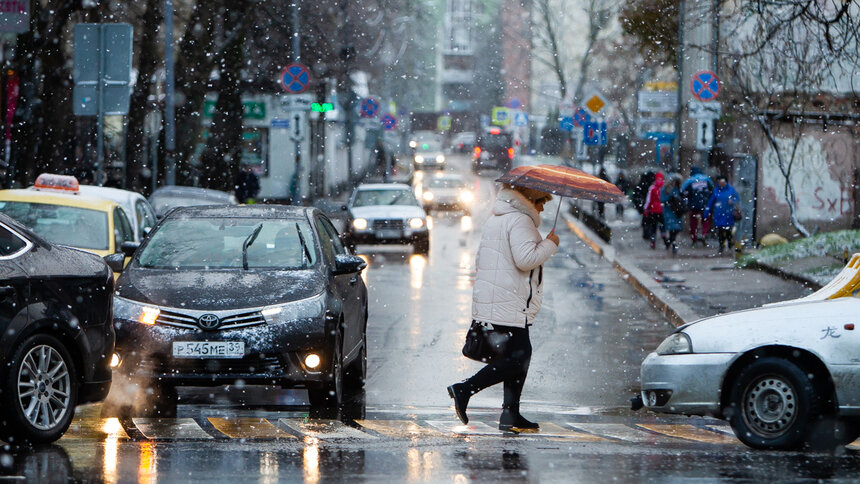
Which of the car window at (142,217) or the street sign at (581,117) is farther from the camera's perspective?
the street sign at (581,117)

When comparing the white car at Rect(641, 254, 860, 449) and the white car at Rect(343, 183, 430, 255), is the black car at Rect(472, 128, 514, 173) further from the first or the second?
the white car at Rect(641, 254, 860, 449)

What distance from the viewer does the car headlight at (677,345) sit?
8.63 metres

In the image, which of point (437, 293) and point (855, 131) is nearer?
point (437, 293)

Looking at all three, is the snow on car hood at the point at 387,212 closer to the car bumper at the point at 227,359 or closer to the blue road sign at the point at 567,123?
the blue road sign at the point at 567,123

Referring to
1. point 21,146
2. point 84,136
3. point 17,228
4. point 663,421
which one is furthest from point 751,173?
point 17,228

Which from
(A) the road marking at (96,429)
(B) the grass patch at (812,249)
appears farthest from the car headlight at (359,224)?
(A) the road marking at (96,429)

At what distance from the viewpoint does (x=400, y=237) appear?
28.9 metres

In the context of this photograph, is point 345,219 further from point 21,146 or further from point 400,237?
point 21,146

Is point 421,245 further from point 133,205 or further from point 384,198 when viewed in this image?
point 133,205

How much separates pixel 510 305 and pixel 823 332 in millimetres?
1855

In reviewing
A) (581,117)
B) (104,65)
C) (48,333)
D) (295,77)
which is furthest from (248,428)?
(581,117)

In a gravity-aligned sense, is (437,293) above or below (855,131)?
below

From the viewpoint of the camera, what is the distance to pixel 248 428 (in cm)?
883

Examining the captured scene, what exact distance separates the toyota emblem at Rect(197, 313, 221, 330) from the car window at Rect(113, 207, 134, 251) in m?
4.21
